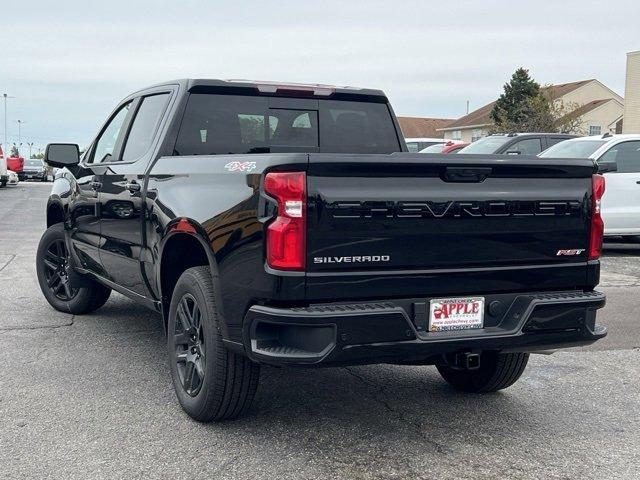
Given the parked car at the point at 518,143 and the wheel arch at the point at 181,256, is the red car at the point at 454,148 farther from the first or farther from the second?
the wheel arch at the point at 181,256

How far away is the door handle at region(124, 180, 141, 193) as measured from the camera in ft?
17.1

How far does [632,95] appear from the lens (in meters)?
38.8

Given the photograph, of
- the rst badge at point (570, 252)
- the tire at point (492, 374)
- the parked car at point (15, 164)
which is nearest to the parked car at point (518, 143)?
the tire at point (492, 374)

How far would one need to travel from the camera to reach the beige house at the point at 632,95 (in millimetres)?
38375

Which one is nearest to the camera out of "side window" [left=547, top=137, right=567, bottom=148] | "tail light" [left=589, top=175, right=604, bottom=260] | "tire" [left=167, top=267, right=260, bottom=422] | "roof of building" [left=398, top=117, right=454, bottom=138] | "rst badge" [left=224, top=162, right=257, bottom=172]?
"rst badge" [left=224, top=162, right=257, bottom=172]

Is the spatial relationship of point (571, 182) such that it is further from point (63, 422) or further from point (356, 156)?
point (63, 422)

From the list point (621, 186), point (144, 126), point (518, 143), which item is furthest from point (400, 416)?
point (518, 143)

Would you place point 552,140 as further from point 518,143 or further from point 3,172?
point 3,172

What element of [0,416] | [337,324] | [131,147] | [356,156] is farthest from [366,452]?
[131,147]

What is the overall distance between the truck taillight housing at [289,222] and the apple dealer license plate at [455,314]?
723 mm

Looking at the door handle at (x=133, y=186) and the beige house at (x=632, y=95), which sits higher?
the beige house at (x=632, y=95)

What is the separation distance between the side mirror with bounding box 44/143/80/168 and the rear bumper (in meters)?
3.59

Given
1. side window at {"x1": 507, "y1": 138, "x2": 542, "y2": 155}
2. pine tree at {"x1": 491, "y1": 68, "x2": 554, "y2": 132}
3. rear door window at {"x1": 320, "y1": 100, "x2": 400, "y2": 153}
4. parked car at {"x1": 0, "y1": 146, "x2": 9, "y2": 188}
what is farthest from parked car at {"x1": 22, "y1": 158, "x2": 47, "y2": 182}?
rear door window at {"x1": 320, "y1": 100, "x2": 400, "y2": 153}

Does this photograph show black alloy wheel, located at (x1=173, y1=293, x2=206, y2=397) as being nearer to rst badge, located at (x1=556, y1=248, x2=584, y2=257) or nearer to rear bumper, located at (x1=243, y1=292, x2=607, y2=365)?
rear bumper, located at (x1=243, y1=292, x2=607, y2=365)
